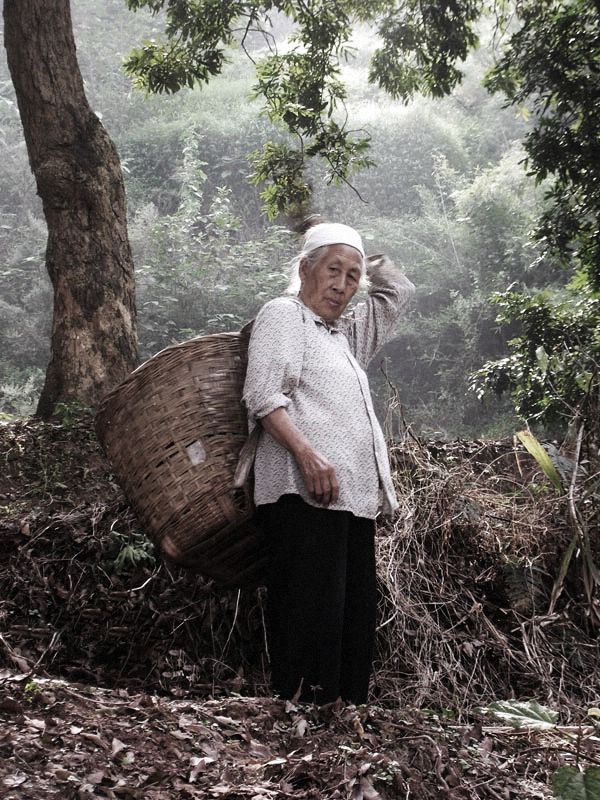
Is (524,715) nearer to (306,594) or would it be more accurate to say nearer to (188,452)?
(306,594)

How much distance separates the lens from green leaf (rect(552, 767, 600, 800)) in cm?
172

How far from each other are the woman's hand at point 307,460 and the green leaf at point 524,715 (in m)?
0.73

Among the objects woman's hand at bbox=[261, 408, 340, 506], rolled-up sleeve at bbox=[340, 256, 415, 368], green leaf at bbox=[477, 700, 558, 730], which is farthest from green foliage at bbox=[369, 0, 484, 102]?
green leaf at bbox=[477, 700, 558, 730]

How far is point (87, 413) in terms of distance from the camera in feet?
16.6

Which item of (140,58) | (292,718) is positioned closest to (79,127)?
(140,58)

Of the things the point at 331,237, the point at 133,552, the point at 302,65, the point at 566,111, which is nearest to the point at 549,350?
the point at 566,111

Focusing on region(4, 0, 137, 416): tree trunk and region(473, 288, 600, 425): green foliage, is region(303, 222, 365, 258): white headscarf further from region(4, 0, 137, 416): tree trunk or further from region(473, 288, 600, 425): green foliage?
region(473, 288, 600, 425): green foliage

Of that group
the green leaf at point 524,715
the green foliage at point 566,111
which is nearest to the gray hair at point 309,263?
the green leaf at point 524,715

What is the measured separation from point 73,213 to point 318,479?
347 centimetres

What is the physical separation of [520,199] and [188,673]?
16932mm

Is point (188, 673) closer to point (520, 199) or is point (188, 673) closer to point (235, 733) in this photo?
point (235, 733)

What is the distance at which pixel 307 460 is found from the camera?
2.51 m

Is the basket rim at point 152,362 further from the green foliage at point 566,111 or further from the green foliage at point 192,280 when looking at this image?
the green foliage at point 192,280

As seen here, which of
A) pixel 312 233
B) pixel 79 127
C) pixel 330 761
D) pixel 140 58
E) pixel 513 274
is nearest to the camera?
pixel 330 761
